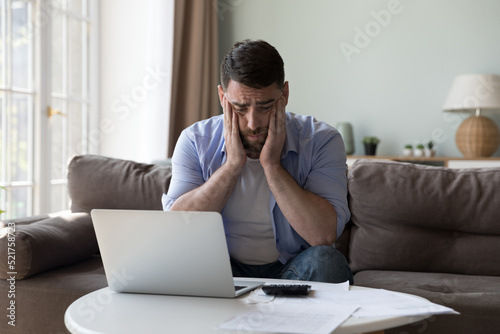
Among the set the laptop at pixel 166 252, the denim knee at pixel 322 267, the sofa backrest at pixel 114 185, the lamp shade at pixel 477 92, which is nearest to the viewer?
the laptop at pixel 166 252

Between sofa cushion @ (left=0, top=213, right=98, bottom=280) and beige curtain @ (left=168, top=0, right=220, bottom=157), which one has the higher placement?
beige curtain @ (left=168, top=0, right=220, bottom=157)

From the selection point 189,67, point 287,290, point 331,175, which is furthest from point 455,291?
point 189,67

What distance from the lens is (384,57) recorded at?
4367 millimetres

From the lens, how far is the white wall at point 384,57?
418 cm

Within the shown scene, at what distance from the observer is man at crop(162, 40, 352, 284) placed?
163 cm

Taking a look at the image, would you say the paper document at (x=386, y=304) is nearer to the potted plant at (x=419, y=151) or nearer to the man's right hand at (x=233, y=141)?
the man's right hand at (x=233, y=141)

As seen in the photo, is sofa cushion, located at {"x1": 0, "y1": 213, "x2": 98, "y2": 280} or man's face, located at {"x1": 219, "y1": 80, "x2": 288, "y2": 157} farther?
sofa cushion, located at {"x1": 0, "y1": 213, "x2": 98, "y2": 280}

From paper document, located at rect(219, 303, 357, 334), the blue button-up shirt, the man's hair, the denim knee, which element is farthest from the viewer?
the blue button-up shirt

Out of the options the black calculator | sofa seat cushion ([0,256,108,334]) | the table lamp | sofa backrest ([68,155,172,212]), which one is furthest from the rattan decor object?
the black calculator

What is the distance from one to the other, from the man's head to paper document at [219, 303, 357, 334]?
666 millimetres

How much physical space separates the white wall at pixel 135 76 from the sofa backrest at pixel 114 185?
1.55 meters

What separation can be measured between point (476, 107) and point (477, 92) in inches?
4.0

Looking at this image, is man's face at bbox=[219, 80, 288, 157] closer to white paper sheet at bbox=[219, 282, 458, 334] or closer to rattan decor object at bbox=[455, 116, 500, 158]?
white paper sheet at bbox=[219, 282, 458, 334]

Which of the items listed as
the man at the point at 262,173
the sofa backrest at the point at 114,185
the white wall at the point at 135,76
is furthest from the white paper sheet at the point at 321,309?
the white wall at the point at 135,76
